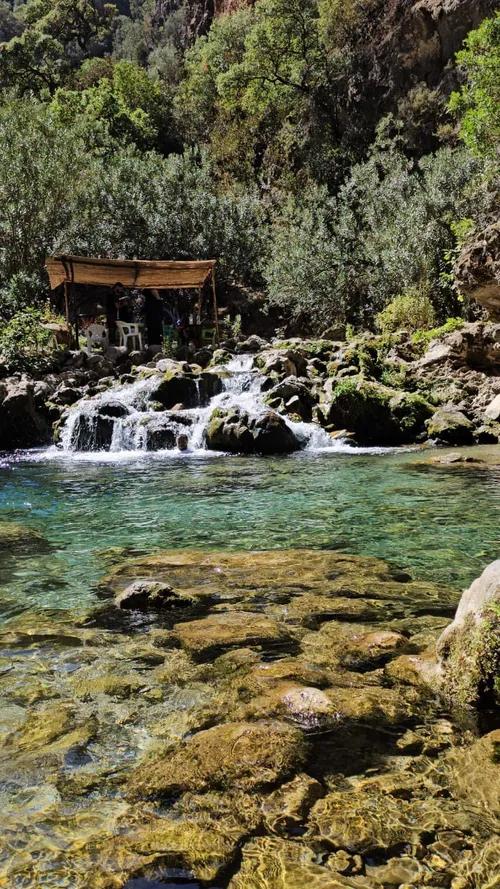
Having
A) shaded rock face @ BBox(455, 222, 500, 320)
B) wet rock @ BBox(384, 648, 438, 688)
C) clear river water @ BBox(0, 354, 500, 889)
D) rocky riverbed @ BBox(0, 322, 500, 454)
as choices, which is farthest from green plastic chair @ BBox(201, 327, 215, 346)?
wet rock @ BBox(384, 648, 438, 688)

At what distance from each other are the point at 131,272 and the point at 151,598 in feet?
60.0

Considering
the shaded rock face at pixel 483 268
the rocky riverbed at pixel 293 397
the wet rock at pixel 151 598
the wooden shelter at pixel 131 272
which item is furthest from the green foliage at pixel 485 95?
the wet rock at pixel 151 598

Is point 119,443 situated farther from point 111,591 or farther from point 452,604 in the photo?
point 452,604

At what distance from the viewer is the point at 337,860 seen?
83.9 inches

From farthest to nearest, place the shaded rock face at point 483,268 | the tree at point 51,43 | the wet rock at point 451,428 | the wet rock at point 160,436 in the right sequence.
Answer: the tree at point 51,43 < the wet rock at point 160,436 < the wet rock at point 451,428 < the shaded rock face at point 483,268

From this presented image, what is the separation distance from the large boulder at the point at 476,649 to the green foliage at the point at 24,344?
732 inches

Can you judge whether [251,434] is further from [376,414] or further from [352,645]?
[352,645]

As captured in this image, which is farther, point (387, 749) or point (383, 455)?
point (383, 455)

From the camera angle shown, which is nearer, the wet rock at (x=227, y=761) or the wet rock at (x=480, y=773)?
the wet rock at (x=480, y=773)

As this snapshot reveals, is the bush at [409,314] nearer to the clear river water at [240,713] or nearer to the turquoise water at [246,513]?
the turquoise water at [246,513]

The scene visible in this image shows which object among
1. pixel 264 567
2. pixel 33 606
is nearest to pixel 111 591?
pixel 33 606

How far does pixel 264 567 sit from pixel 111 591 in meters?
1.41

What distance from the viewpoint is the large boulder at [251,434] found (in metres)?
14.8

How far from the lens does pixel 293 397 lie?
16.9 metres
